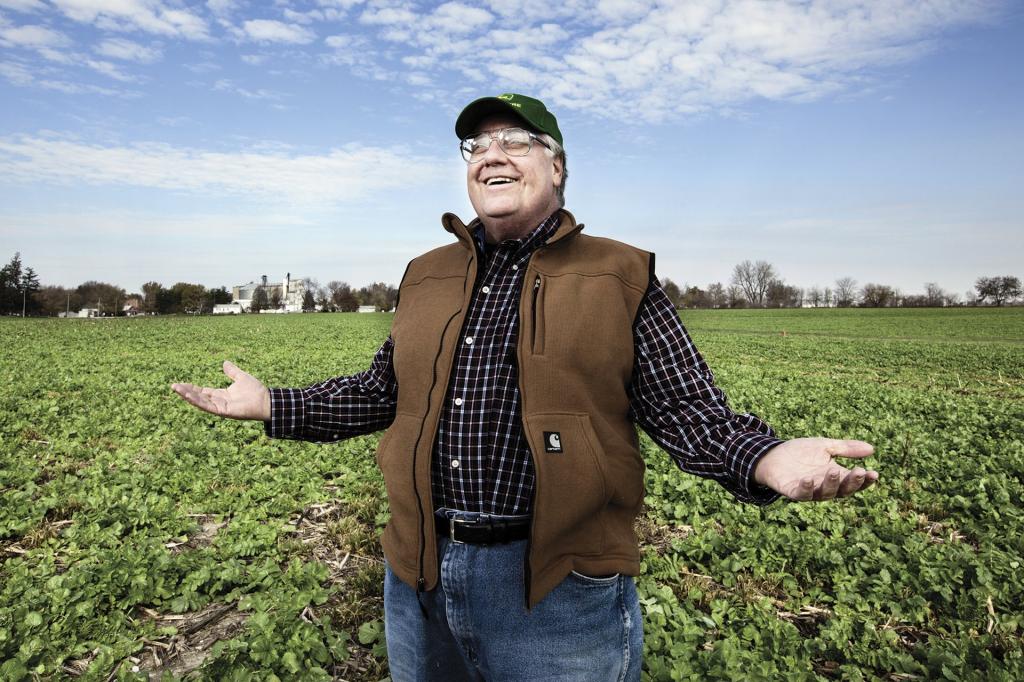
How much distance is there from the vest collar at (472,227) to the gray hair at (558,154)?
0.19 meters

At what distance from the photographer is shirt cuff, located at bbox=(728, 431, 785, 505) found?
2.01m

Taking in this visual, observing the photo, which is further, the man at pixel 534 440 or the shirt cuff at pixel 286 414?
the shirt cuff at pixel 286 414

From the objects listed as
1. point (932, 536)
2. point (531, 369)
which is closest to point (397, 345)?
point (531, 369)

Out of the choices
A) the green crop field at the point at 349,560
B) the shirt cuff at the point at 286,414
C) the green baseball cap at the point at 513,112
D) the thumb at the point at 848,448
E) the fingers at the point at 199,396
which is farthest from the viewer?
the green crop field at the point at 349,560

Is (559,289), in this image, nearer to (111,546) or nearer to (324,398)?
(324,398)

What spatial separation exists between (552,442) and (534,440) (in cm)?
6

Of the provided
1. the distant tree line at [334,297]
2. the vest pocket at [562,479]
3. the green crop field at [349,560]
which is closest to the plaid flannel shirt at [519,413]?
the vest pocket at [562,479]

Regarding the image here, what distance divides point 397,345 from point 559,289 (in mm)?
684

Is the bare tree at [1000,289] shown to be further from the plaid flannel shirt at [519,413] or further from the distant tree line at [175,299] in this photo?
the plaid flannel shirt at [519,413]

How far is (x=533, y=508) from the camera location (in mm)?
2064

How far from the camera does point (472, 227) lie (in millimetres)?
2496

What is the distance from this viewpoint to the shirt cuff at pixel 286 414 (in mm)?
2604

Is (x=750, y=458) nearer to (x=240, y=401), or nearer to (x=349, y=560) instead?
(x=240, y=401)

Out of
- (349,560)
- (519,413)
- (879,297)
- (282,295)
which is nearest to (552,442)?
(519,413)
